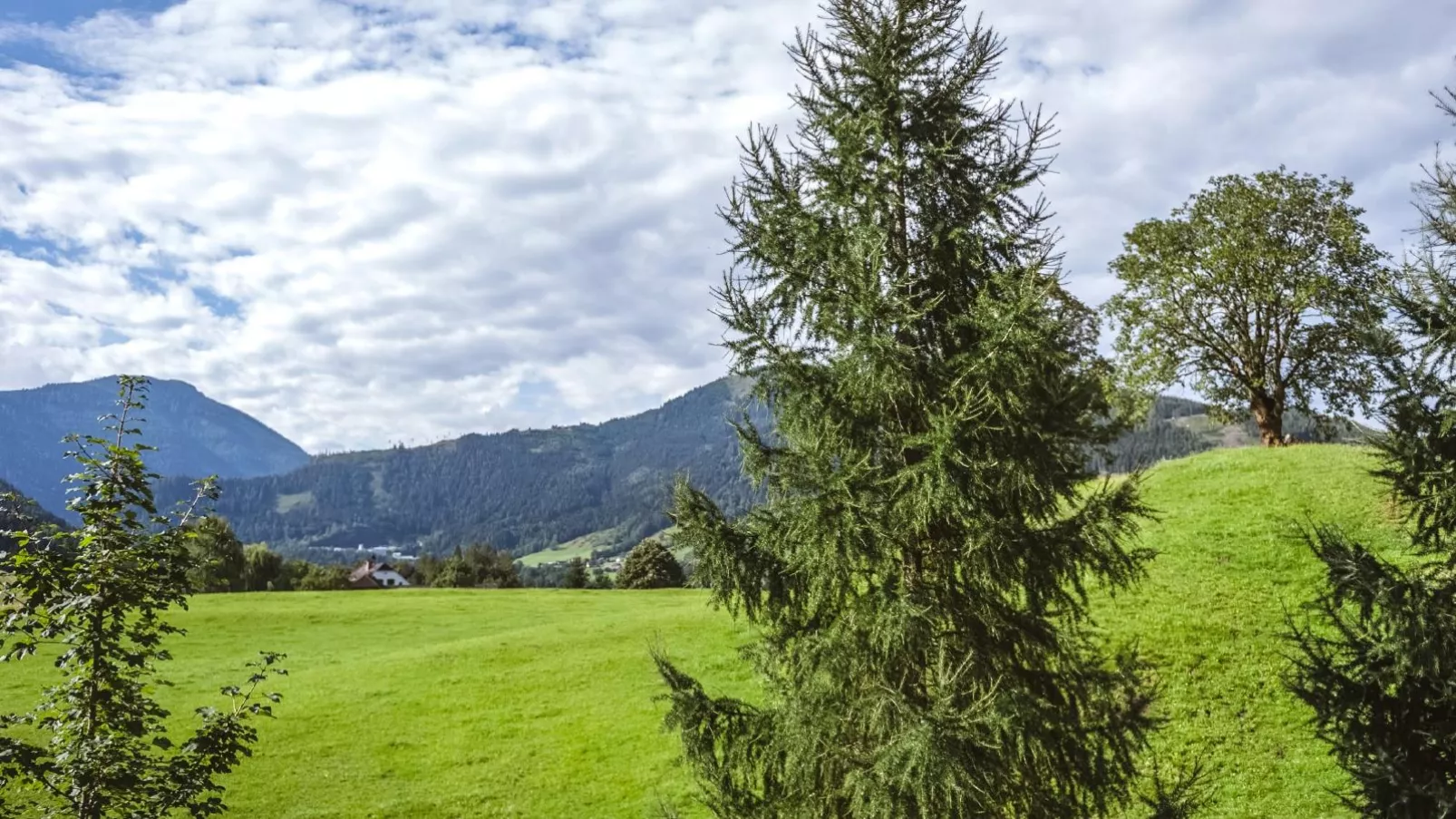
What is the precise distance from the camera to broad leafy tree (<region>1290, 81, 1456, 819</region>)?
10242mm

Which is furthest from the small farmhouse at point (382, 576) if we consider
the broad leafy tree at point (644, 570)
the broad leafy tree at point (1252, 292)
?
the broad leafy tree at point (1252, 292)

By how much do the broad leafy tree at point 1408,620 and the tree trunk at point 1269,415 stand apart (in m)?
33.4

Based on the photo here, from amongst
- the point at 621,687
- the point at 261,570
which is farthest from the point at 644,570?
the point at 621,687

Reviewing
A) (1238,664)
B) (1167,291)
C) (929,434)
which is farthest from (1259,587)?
(929,434)

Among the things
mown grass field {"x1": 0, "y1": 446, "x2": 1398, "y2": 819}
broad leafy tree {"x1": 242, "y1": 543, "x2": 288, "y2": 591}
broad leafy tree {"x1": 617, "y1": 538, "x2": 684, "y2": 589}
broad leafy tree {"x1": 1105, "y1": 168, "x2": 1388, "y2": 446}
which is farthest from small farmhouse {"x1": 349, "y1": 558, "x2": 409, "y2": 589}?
broad leafy tree {"x1": 1105, "y1": 168, "x2": 1388, "y2": 446}

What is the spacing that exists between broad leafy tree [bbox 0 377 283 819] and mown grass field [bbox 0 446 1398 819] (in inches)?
242

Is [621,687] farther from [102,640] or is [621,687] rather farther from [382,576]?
[382,576]

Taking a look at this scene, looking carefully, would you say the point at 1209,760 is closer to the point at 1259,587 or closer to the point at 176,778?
the point at 1259,587

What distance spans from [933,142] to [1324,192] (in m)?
36.0

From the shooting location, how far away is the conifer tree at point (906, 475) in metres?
9.84

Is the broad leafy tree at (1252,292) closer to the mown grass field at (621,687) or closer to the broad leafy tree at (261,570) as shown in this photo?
the mown grass field at (621,687)

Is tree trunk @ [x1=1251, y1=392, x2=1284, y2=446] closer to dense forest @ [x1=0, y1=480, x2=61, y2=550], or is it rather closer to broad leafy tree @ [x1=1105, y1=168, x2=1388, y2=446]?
broad leafy tree @ [x1=1105, y1=168, x2=1388, y2=446]

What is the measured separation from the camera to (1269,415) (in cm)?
4081

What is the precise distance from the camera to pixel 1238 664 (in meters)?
23.5
